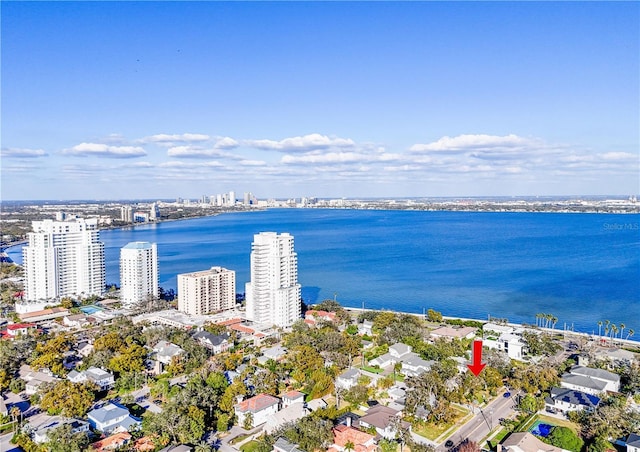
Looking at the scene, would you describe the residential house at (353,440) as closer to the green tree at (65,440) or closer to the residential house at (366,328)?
the green tree at (65,440)

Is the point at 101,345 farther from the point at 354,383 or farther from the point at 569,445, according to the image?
the point at 569,445

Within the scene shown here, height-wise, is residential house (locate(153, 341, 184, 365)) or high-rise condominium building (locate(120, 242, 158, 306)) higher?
high-rise condominium building (locate(120, 242, 158, 306))

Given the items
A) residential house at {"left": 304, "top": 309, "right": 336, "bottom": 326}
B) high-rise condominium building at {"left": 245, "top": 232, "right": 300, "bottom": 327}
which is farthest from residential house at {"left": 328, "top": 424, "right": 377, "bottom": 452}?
high-rise condominium building at {"left": 245, "top": 232, "right": 300, "bottom": 327}


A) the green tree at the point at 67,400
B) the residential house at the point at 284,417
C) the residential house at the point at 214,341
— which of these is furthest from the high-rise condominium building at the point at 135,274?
the residential house at the point at 284,417

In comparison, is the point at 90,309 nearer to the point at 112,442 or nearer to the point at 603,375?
the point at 112,442

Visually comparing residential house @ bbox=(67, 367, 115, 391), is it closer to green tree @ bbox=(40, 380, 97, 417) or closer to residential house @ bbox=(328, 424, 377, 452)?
green tree @ bbox=(40, 380, 97, 417)

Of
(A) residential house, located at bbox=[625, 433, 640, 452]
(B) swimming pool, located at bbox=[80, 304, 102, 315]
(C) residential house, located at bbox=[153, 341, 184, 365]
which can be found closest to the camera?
(A) residential house, located at bbox=[625, 433, 640, 452]
